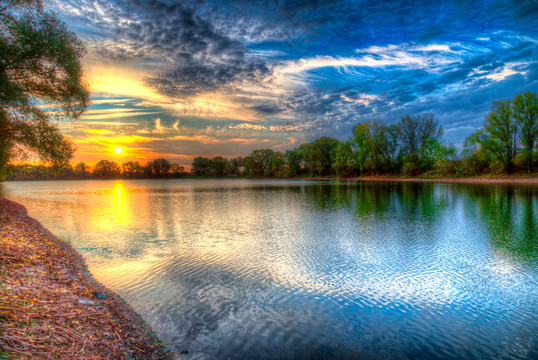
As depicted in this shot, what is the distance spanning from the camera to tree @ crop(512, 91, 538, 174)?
60.0 m

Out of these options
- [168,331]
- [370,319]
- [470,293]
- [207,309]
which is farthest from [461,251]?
[168,331]

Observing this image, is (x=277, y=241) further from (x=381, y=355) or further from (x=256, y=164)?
(x=256, y=164)

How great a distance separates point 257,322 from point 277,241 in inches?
293

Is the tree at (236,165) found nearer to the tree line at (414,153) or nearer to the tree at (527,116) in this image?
the tree line at (414,153)

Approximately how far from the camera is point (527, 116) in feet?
201

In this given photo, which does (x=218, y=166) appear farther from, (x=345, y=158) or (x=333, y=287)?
(x=333, y=287)

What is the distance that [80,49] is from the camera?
59.7 feet

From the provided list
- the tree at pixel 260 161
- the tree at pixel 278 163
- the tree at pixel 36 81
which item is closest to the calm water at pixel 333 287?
the tree at pixel 36 81

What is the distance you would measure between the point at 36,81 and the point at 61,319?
1909cm

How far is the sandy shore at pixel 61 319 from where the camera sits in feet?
12.0

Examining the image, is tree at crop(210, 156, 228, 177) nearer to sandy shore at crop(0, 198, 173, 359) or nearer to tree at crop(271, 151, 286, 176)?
tree at crop(271, 151, 286, 176)

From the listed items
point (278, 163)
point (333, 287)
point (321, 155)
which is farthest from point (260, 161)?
point (333, 287)

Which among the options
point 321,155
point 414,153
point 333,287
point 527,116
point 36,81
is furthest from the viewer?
point 321,155

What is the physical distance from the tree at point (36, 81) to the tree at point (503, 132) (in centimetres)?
8213
